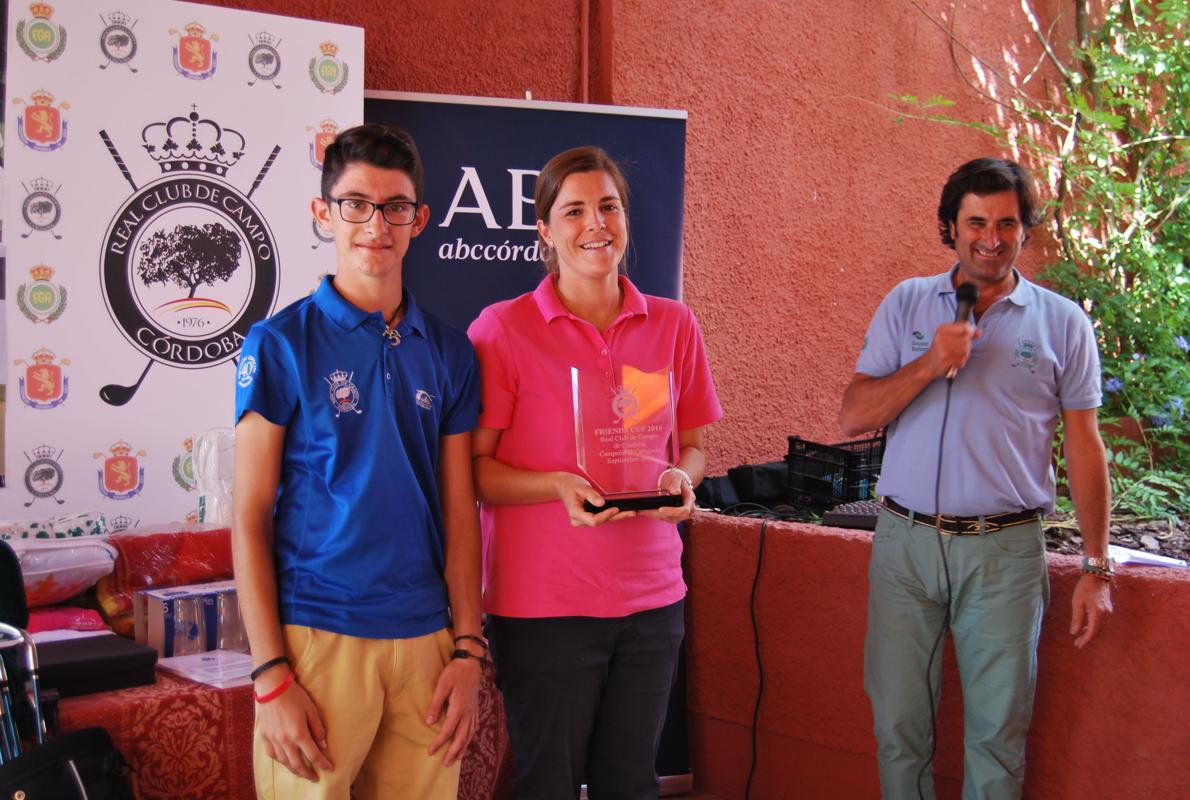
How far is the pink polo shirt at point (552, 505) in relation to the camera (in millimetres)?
2324

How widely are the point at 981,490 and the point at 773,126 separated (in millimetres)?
2982

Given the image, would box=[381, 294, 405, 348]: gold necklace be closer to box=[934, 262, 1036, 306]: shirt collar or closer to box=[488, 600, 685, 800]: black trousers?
box=[488, 600, 685, 800]: black trousers

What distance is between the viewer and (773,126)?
5266 millimetres

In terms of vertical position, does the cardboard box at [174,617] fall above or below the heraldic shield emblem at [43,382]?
below

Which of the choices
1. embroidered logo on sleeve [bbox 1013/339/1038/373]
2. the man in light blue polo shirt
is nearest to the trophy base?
the man in light blue polo shirt

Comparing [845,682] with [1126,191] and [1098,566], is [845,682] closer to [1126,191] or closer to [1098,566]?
[1098,566]

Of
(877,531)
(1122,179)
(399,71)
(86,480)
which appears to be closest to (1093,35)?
(1122,179)

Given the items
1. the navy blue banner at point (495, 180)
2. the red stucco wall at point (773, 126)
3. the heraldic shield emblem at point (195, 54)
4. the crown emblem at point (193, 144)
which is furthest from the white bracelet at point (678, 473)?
the red stucco wall at point (773, 126)

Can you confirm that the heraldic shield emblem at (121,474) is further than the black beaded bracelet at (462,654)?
Yes

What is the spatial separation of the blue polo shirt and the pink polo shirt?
0.30m

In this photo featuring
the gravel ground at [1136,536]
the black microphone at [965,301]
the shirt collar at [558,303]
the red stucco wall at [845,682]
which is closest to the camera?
the shirt collar at [558,303]

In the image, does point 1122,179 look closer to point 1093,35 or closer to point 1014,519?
point 1093,35

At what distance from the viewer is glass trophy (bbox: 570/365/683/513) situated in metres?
2.29

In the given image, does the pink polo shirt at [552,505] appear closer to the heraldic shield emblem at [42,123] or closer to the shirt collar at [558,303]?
the shirt collar at [558,303]
